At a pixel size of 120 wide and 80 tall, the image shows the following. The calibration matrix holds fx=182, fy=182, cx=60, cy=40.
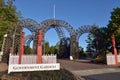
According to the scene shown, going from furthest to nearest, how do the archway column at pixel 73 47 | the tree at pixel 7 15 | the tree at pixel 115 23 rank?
the archway column at pixel 73 47 < the tree at pixel 115 23 < the tree at pixel 7 15

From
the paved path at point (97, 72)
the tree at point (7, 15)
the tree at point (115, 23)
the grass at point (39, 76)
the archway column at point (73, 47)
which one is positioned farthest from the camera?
the archway column at point (73, 47)

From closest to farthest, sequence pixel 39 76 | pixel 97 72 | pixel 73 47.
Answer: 1. pixel 39 76
2. pixel 97 72
3. pixel 73 47

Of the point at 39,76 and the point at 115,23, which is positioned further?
the point at 115,23

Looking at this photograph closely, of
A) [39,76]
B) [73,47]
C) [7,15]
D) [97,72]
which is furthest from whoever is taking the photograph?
[73,47]

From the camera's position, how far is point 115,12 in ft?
114

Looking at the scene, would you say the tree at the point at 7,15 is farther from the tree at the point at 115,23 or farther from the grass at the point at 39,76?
the grass at the point at 39,76

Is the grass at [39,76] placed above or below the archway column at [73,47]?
below

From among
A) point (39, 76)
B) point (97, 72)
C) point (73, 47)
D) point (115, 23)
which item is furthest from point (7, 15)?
point (39, 76)

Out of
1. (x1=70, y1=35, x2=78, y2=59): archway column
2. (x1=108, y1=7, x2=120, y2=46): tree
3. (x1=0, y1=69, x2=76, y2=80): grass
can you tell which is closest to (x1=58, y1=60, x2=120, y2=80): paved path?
(x1=0, y1=69, x2=76, y2=80): grass

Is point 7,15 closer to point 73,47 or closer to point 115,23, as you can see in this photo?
point 73,47

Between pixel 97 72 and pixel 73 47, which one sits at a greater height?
pixel 73 47

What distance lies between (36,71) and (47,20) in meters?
25.5

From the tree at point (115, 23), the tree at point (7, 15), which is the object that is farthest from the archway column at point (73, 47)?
the tree at point (7, 15)

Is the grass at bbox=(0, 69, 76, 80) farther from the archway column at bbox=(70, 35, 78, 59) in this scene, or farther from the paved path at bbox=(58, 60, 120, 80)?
the archway column at bbox=(70, 35, 78, 59)
